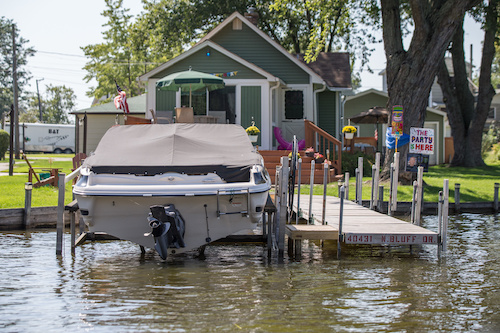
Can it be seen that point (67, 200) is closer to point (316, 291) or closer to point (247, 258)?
point (247, 258)

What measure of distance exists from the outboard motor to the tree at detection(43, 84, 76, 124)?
8618 centimetres

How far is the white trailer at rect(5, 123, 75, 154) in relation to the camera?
6020 cm

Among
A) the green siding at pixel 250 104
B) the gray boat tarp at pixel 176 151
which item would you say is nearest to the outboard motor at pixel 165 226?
the gray boat tarp at pixel 176 151

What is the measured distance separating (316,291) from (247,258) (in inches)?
116

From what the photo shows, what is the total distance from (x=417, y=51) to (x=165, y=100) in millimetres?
9460

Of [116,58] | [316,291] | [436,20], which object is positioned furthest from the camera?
[116,58]

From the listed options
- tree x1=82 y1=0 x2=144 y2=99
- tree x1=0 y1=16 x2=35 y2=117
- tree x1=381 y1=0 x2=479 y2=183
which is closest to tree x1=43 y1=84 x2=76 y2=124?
tree x1=0 y1=16 x2=35 y2=117

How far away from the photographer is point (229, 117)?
25.1 metres

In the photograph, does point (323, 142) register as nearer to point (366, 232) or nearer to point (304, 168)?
point (304, 168)

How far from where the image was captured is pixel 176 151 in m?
11.6

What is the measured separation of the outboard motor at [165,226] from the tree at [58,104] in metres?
86.2

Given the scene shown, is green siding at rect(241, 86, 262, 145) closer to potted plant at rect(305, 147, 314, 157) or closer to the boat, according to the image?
potted plant at rect(305, 147, 314, 157)

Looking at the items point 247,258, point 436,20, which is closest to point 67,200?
point 247,258

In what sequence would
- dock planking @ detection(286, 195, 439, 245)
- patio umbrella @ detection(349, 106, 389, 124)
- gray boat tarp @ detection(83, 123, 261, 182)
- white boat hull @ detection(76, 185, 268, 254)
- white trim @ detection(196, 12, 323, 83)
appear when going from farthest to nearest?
patio umbrella @ detection(349, 106, 389, 124)
white trim @ detection(196, 12, 323, 83)
dock planking @ detection(286, 195, 439, 245)
gray boat tarp @ detection(83, 123, 261, 182)
white boat hull @ detection(76, 185, 268, 254)
